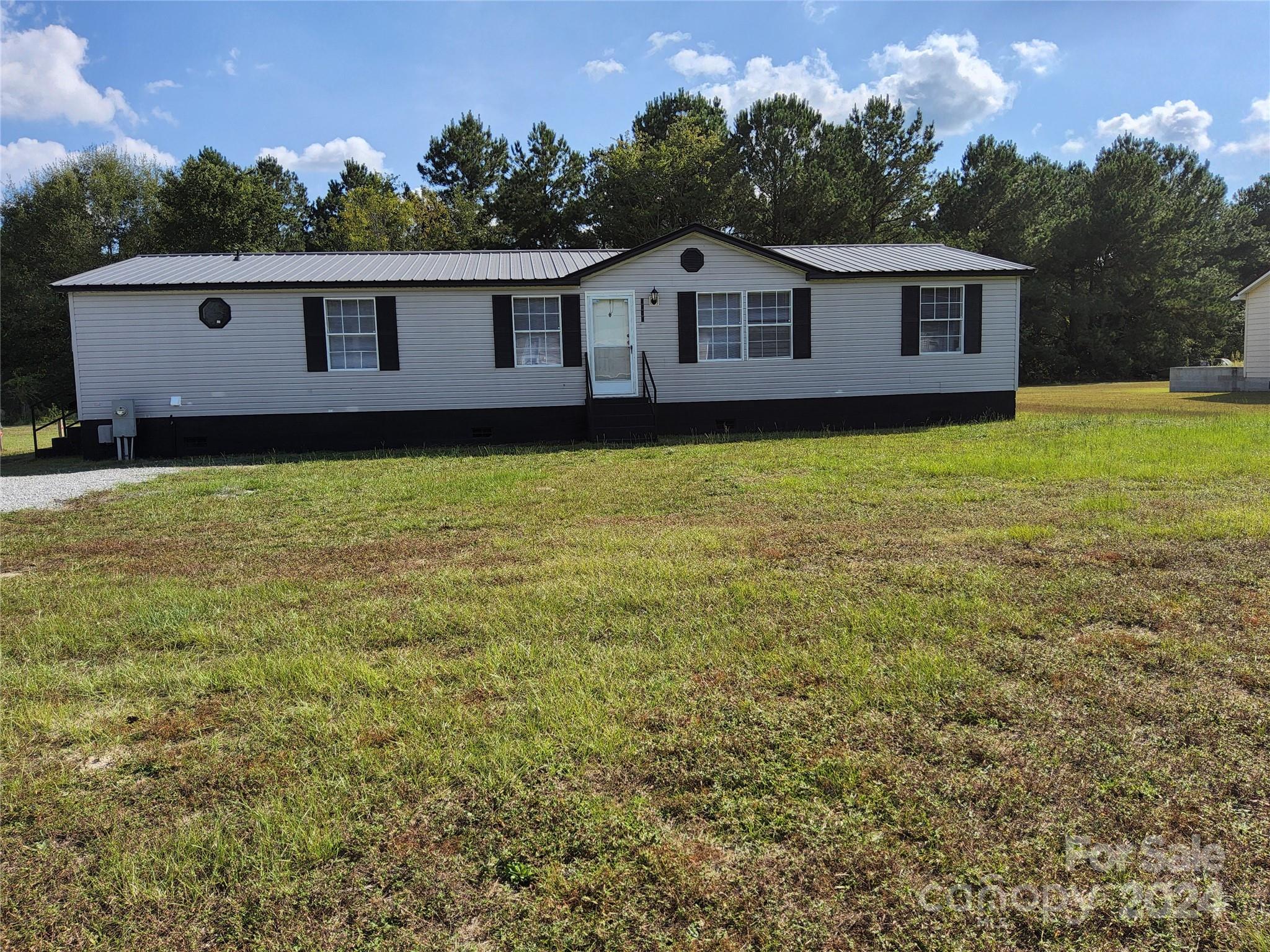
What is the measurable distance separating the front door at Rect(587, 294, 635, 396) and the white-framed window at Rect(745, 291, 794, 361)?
86.2 inches

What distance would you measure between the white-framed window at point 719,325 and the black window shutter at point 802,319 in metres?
1.02

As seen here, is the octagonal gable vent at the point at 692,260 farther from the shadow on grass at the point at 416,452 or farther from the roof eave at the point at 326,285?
the shadow on grass at the point at 416,452

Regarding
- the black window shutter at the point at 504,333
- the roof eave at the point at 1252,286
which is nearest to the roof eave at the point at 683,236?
the black window shutter at the point at 504,333

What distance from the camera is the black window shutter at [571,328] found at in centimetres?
1446

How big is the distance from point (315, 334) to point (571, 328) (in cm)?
443

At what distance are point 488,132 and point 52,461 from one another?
31.2 m

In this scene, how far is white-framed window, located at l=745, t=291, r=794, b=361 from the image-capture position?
14.9m

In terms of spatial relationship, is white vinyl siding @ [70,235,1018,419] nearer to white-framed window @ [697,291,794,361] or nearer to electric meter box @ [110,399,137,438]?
white-framed window @ [697,291,794,361]

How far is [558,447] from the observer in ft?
44.3

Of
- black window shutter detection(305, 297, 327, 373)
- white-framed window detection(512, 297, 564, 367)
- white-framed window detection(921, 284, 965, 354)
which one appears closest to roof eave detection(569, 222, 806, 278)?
white-framed window detection(512, 297, 564, 367)

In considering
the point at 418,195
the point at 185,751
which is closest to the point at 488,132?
the point at 418,195

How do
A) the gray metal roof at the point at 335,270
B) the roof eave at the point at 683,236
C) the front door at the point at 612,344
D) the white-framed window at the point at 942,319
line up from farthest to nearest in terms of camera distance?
the white-framed window at the point at 942,319, the front door at the point at 612,344, the roof eave at the point at 683,236, the gray metal roof at the point at 335,270

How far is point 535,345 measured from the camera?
1452 cm

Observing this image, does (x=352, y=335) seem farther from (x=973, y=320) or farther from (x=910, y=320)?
(x=973, y=320)
